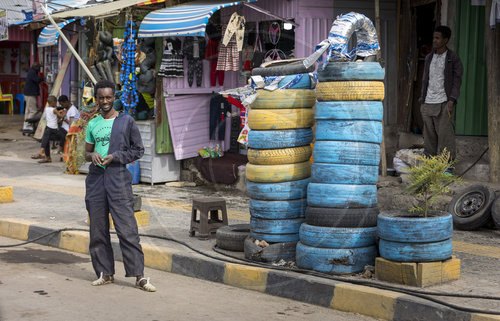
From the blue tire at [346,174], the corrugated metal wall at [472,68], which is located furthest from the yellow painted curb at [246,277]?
the corrugated metal wall at [472,68]

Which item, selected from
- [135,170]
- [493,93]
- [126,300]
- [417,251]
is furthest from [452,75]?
[135,170]

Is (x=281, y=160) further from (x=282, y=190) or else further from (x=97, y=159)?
(x=97, y=159)

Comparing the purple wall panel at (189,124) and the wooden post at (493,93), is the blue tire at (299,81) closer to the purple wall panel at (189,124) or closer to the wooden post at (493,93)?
the wooden post at (493,93)

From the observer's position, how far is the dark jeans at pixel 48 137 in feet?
56.5

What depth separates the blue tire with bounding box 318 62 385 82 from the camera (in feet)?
23.0

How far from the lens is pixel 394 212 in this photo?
22.6 ft

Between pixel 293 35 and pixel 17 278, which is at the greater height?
pixel 293 35

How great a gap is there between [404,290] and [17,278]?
140 inches

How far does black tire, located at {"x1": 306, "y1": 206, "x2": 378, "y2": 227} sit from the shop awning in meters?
5.59

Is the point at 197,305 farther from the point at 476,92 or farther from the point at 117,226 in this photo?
the point at 476,92

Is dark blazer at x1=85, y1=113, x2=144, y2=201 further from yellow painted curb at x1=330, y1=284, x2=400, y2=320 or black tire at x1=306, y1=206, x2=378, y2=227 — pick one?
yellow painted curb at x1=330, y1=284, x2=400, y2=320

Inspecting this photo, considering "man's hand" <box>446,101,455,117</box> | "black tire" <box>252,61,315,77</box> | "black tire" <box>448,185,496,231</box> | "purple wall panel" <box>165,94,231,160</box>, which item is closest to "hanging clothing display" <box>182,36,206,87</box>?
"purple wall panel" <box>165,94,231,160</box>

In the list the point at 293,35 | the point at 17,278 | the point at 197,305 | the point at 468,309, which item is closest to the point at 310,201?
the point at 197,305

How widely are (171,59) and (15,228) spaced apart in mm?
5028
